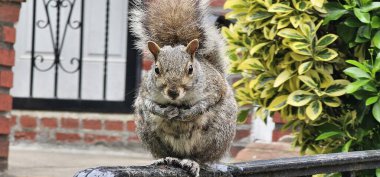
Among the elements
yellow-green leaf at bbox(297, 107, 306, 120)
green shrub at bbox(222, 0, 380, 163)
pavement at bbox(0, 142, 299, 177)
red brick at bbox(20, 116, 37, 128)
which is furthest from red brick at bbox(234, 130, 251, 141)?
yellow-green leaf at bbox(297, 107, 306, 120)

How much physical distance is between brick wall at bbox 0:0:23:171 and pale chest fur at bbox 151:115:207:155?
2.47 meters

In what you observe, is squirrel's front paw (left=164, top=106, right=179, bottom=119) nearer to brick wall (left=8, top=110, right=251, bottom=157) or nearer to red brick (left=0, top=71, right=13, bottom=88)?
red brick (left=0, top=71, right=13, bottom=88)

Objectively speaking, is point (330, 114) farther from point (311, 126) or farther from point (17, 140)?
point (17, 140)

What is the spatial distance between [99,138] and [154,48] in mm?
3991

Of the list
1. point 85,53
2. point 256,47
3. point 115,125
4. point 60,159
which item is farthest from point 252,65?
point 85,53

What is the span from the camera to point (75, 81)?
6.44 meters

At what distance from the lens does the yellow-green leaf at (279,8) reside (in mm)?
3600

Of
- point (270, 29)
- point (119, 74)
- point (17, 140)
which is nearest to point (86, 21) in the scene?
point (119, 74)

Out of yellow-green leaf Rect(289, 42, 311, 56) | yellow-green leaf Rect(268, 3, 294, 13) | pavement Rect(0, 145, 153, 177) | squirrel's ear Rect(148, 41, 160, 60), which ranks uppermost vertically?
yellow-green leaf Rect(268, 3, 294, 13)

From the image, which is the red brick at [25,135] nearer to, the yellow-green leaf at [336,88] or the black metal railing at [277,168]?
the yellow-green leaf at [336,88]

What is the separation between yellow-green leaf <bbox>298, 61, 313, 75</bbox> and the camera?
355 centimetres

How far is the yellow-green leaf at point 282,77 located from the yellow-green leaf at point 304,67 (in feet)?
0.32

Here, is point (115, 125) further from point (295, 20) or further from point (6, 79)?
point (295, 20)

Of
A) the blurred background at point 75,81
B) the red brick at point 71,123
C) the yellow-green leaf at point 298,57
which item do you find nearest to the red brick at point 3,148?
the blurred background at point 75,81
